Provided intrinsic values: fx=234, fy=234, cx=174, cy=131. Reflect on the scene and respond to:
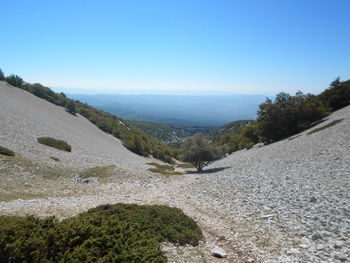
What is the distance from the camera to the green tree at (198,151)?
36688 mm

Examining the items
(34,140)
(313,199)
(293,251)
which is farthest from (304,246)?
(34,140)

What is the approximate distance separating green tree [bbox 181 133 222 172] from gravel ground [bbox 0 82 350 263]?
475 inches

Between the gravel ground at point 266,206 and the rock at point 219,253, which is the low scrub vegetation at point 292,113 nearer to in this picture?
the gravel ground at point 266,206

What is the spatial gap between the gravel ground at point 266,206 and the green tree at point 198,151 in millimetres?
12067

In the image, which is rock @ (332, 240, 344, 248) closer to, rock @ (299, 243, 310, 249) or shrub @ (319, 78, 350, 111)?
rock @ (299, 243, 310, 249)

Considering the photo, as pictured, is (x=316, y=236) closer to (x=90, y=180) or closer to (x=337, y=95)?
(x=90, y=180)

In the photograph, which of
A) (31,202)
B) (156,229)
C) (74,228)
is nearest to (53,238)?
(74,228)

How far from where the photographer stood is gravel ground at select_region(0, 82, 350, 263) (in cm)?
920

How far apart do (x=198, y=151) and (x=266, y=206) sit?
22.7m

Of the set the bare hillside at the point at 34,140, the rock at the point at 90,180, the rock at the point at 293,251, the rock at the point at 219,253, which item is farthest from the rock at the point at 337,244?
the bare hillside at the point at 34,140

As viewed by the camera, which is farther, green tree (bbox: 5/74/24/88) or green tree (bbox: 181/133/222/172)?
green tree (bbox: 5/74/24/88)

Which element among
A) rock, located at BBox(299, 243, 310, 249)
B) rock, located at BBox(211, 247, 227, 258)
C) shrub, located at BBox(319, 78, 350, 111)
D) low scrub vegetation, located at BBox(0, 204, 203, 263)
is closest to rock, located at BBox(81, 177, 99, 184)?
low scrub vegetation, located at BBox(0, 204, 203, 263)

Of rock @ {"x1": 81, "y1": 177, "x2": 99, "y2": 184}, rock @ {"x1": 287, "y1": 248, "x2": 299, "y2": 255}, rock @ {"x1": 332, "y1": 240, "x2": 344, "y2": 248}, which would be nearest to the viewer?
rock @ {"x1": 332, "y1": 240, "x2": 344, "y2": 248}

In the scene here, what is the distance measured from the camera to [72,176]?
2416cm
